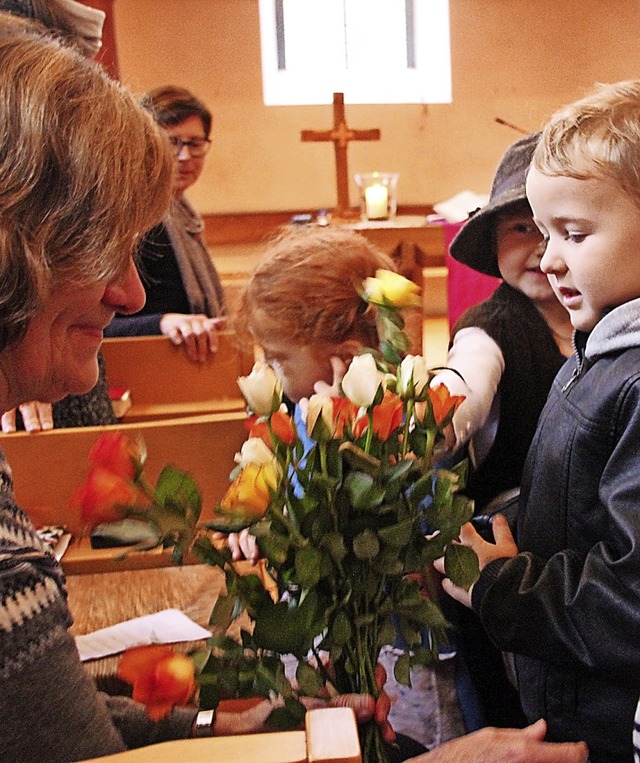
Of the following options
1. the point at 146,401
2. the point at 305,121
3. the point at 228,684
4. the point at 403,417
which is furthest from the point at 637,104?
the point at 305,121

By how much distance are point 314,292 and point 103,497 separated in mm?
839

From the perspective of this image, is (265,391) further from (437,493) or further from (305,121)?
(305,121)

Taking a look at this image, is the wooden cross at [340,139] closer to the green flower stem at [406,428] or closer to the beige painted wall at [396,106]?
the beige painted wall at [396,106]

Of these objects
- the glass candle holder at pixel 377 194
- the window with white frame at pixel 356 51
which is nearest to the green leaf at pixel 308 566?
the glass candle holder at pixel 377 194

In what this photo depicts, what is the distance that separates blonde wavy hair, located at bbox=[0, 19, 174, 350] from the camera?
2.56 ft

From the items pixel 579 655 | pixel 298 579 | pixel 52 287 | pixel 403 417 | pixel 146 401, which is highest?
pixel 52 287

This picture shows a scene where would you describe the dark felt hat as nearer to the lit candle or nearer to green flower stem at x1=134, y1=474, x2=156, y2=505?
green flower stem at x1=134, y1=474, x2=156, y2=505

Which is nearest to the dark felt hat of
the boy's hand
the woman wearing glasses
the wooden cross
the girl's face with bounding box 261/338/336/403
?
the girl's face with bounding box 261/338/336/403

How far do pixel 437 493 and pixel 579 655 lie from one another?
0.33 meters

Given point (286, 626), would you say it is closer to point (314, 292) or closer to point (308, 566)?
point (308, 566)

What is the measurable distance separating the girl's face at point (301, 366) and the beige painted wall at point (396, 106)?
4.77 metres

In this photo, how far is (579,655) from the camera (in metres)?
0.98

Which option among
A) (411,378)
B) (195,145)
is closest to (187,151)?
(195,145)

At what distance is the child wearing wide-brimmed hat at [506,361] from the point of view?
140 centimetres
